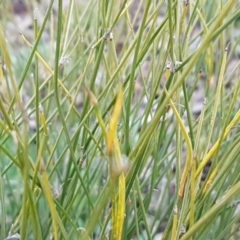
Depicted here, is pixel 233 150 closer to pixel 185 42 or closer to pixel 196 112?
pixel 185 42

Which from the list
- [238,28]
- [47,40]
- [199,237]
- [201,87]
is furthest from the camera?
[47,40]

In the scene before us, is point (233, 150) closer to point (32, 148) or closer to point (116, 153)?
point (116, 153)

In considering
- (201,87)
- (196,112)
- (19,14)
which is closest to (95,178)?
(196,112)

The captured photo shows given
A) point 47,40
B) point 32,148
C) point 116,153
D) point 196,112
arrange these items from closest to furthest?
point 116,153 < point 32,148 < point 196,112 < point 47,40

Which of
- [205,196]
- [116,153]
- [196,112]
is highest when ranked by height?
[116,153]

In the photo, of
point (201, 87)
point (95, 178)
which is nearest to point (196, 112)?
point (201, 87)

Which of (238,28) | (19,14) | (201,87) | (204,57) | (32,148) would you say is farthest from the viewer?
(19,14)

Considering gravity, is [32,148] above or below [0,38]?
below

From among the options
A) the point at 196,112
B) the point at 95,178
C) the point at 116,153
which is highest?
the point at 116,153

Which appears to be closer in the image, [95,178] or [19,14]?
[95,178]
